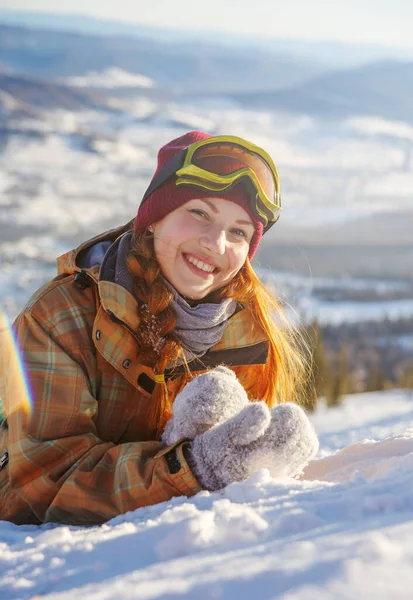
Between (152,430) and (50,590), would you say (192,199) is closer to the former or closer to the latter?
(152,430)

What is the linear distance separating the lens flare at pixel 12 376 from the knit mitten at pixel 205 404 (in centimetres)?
55

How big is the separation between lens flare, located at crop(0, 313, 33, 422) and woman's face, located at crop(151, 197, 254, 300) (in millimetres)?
663

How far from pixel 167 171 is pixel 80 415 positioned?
3.48ft

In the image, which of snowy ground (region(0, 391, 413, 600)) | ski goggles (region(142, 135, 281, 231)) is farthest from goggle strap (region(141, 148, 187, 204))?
snowy ground (region(0, 391, 413, 600))

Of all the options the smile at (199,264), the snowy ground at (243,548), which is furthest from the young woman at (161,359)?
the snowy ground at (243,548)

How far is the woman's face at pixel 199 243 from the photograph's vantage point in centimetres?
242

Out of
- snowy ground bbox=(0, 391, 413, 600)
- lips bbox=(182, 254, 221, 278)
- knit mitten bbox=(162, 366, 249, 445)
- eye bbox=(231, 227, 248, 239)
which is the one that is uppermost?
eye bbox=(231, 227, 248, 239)

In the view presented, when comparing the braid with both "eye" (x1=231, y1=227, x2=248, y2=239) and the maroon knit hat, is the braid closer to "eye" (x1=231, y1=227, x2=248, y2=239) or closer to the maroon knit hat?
the maroon knit hat

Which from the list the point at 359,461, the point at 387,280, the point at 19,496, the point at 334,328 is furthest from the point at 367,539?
the point at 387,280

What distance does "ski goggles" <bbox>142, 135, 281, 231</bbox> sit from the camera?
244 cm

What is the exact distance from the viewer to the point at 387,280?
601 feet

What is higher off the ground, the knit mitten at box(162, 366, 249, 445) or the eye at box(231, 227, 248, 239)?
the eye at box(231, 227, 248, 239)

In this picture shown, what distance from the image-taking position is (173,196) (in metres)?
2.47

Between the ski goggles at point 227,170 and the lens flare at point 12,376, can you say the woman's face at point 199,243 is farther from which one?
the lens flare at point 12,376
